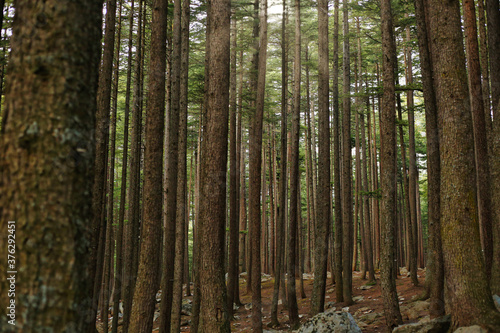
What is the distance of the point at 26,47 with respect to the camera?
84.2 inches

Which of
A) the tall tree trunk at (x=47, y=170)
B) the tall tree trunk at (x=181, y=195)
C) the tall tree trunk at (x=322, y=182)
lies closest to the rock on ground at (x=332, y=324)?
the tall tree trunk at (x=322, y=182)

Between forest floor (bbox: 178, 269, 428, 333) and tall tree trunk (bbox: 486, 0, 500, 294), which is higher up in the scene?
tall tree trunk (bbox: 486, 0, 500, 294)

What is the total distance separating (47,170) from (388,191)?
7.77 m

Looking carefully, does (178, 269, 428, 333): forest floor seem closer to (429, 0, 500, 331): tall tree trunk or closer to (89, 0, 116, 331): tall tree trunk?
(429, 0, 500, 331): tall tree trunk

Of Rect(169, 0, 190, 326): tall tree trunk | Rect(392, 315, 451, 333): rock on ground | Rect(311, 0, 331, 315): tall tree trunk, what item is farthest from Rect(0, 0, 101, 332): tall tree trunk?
Rect(311, 0, 331, 315): tall tree trunk

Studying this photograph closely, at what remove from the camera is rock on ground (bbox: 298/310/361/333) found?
7.92m

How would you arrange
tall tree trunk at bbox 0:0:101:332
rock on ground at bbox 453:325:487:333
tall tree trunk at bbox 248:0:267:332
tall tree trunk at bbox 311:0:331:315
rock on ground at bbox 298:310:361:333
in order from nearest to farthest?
1. tall tree trunk at bbox 0:0:101:332
2. rock on ground at bbox 453:325:487:333
3. rock on ground at bbox 298:310:361:333
4. tall tree trunk at bbox 248:0:267:332
5. tall tree trunk at bbox 311:0:331:315

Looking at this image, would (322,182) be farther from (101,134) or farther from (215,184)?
(101,134)

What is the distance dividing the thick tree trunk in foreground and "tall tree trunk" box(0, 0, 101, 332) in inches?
177

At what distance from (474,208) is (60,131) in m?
6.07

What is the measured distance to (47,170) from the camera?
2.08 metres

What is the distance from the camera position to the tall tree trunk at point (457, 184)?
5.59 metres

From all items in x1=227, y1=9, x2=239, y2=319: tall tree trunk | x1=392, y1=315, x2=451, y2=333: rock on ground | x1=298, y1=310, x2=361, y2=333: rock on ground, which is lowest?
x1=298, y1=310, x2=361, y2=333: rock on ground

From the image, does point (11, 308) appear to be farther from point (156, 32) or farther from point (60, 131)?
point (156, 32)
